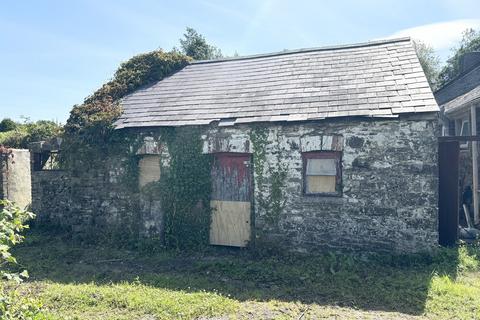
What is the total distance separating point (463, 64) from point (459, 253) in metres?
16.9

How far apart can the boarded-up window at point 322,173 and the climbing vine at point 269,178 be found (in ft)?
1.73

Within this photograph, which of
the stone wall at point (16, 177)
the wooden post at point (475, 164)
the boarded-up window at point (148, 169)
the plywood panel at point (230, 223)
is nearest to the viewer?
the plywood panel at point (230, 223)

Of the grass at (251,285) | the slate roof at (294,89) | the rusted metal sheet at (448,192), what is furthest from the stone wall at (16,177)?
the rusted metal sheet at (448,192)

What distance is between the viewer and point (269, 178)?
8805mm

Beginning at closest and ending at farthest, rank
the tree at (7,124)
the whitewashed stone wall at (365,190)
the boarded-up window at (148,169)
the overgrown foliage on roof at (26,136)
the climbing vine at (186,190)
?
1. the whitewashed stone wall at (365,190)
2. the climbing vine at (186,190)
3. the boarded-up window at (148,169)
4. the overgrown foliage on roof at (26,136)
5. the tree at (7,124)

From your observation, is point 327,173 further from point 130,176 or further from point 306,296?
point 130,176

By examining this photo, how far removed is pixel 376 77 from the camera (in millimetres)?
9328

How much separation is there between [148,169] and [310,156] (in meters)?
4.49

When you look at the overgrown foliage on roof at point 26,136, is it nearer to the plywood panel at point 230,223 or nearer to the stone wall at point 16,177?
the stone wall at point 16,177

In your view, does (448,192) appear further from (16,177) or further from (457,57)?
(457,57)

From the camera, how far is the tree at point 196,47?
91.0 feet

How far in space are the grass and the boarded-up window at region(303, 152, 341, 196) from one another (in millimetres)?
1519

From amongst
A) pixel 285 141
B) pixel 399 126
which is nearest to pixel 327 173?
pixel 285 141

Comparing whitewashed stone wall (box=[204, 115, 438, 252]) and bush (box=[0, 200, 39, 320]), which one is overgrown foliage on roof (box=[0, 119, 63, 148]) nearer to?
whitewashed stone wall (box=[204, 115, 438, 252])
